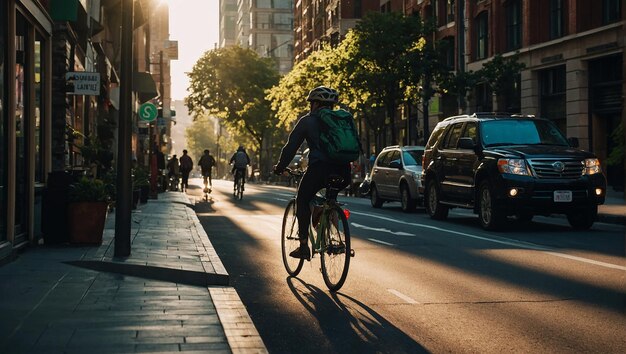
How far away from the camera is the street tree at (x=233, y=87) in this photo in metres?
85.2

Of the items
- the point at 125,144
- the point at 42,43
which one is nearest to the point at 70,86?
the point at 42,43

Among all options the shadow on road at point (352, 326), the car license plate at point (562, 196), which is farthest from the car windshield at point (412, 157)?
the shadow on road at point (352, 326)

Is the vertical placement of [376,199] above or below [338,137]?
below

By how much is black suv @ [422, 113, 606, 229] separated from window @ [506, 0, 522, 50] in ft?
69.0

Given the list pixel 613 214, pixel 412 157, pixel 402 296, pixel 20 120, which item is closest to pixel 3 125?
pixel 20 120

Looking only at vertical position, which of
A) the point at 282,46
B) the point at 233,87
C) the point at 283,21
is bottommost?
the point at 233,87

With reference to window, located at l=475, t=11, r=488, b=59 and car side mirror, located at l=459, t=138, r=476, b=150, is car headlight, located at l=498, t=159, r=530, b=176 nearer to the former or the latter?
car side mirror, located at l=459, t=138, r=476, b=150

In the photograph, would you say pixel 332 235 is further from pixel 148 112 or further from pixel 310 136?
pixel 148 112

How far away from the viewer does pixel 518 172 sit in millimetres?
16078

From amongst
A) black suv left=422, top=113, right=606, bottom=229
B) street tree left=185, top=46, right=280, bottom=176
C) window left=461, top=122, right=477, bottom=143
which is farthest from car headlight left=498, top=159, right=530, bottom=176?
street tree left=185, top=46, right=280, bottom=176

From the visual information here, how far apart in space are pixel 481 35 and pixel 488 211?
91.1 ft

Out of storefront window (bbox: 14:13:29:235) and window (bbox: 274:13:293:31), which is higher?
window (bbox: 274:13:293:31)

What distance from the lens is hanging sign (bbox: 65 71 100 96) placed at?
13969 millimetres

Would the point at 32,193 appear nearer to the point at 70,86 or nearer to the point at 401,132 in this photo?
the point at 70,86
